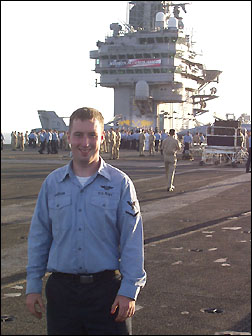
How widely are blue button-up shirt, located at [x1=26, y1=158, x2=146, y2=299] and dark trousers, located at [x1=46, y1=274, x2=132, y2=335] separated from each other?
0.49 ft

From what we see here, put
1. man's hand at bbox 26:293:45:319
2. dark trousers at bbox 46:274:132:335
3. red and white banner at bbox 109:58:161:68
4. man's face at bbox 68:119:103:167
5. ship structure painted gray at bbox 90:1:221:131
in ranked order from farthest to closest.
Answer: ship structure painted gray at bbox 90:1:221:131 < red and white banner at bbox 109:58:161:68 < dark trousers at bbox 46:274:132:335 < man's hand at bbox 26:293:45:319 < man's face at bbox 68:119:103:167

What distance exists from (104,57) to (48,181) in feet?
10.5

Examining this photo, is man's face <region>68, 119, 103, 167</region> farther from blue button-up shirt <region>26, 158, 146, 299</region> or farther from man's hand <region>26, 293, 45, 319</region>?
man's hand <region>26, 293, 45, 319</region>

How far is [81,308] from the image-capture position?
3.53 meters

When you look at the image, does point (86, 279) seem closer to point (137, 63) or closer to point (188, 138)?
point (137, 63)

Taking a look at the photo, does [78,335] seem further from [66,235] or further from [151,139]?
[151,139]

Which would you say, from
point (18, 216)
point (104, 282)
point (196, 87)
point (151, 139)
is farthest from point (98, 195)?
point (18, 216)

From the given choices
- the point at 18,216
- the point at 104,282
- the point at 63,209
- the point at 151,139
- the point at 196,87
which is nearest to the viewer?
the point at 63,209

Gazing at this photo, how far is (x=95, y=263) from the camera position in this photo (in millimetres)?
3438

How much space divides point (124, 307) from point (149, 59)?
113 inches

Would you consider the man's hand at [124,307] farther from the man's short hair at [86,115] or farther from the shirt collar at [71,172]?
the man's short hair at [86,115]

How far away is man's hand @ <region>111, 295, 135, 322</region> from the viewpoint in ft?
11.1

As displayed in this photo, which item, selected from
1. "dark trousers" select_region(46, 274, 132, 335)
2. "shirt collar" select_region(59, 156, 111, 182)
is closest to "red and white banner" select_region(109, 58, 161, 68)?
"shirt collar" select_region(59, 156, 111, 182)

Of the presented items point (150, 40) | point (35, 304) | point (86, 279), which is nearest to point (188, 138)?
point (150, 40)
